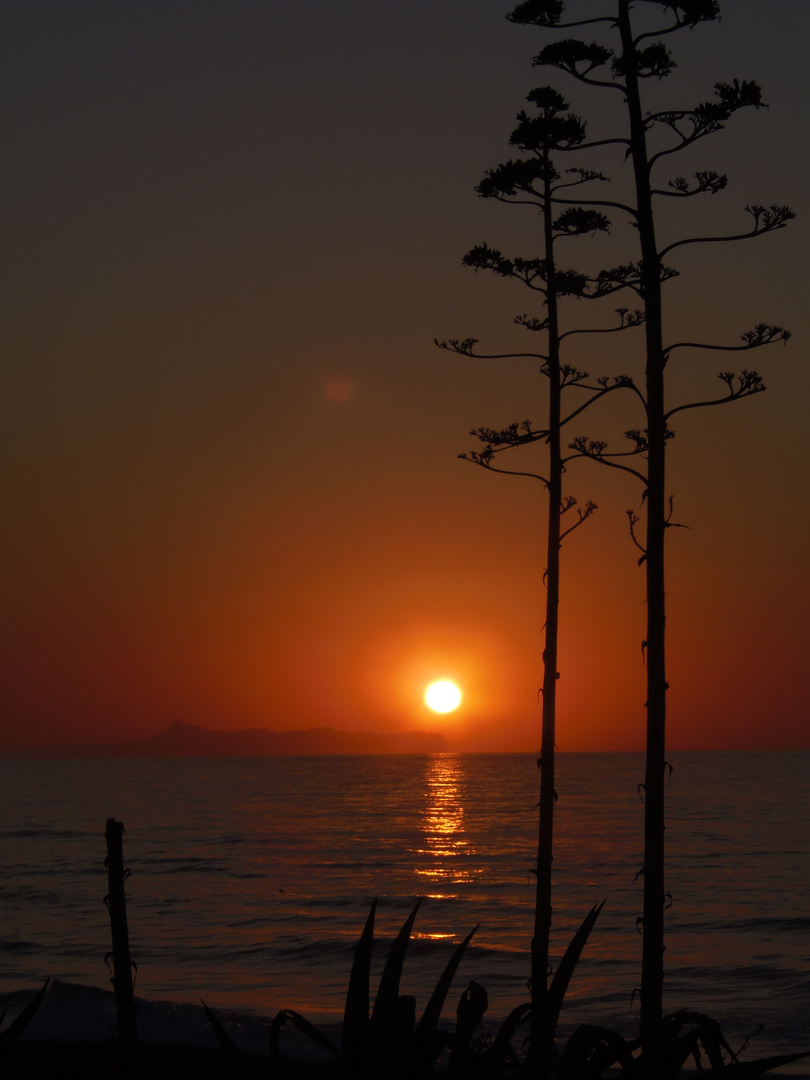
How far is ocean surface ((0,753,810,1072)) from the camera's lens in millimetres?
20656

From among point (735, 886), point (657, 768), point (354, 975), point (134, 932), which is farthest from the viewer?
point (735, 886)

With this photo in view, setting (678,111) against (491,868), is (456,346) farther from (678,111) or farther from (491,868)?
(491,868)

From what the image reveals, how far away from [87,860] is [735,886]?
2806cm

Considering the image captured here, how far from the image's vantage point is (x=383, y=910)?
36.0 meters

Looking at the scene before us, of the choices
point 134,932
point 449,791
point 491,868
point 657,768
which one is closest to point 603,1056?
point 657,768

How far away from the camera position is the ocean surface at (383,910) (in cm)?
2066

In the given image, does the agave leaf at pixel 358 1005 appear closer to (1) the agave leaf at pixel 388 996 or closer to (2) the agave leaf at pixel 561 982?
(1) the agave leaf at pixel 388 996

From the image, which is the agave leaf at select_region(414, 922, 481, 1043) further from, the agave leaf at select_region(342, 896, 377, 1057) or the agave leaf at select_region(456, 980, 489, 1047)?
the agave leaf at select_region(342, 896, 377, 1057)

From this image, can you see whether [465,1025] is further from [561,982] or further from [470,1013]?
[561,982]

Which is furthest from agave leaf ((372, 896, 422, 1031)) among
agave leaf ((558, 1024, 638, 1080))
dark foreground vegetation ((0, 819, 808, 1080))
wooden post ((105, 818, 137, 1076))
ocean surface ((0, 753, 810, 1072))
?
ocean surface ((0, 753, 810, 1072))

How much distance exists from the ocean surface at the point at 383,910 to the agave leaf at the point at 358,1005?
4057mm

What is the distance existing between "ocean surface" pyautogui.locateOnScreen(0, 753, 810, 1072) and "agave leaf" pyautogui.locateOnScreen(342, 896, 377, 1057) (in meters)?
4.06

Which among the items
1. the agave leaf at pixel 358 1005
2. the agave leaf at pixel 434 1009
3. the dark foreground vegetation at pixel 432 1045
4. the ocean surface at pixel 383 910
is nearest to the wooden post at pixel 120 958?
the dark foreground vegetation at pixel 432 1045

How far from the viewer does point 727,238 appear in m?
9.83
